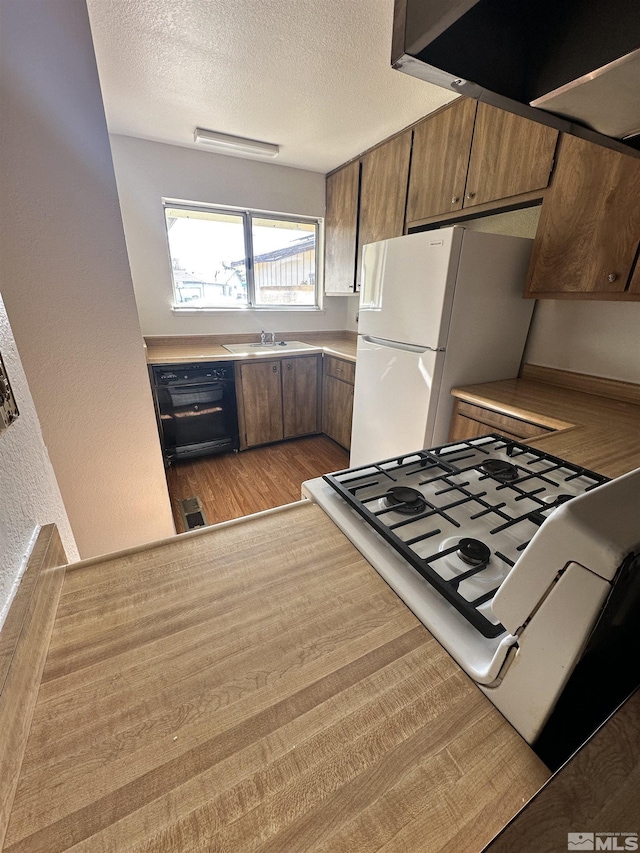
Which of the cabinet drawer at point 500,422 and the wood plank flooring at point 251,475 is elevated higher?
the cabinet drawer at point 500,422

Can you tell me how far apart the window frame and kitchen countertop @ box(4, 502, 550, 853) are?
297cm

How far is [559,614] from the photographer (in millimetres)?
357

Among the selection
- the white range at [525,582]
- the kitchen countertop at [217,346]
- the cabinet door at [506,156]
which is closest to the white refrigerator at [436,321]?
the cabinet door at [506,156]

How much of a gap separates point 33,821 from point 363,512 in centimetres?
54

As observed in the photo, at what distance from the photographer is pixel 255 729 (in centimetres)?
38

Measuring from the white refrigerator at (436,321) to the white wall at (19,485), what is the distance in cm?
160

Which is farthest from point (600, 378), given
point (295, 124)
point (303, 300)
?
point (303, 300)

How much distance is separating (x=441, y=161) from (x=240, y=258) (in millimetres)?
1872

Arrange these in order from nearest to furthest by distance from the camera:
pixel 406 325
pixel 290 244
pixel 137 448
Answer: pixel 137 448 < pixel 406 325 < pixel 290 244

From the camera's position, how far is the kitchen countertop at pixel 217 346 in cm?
267

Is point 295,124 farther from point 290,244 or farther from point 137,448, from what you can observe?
point 137,448

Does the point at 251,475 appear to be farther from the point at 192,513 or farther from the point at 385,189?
the point at 385,189

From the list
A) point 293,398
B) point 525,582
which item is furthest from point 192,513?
point 525,582

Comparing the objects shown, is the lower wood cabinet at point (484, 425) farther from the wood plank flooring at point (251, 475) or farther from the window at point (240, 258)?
the window at point (240, 258)
